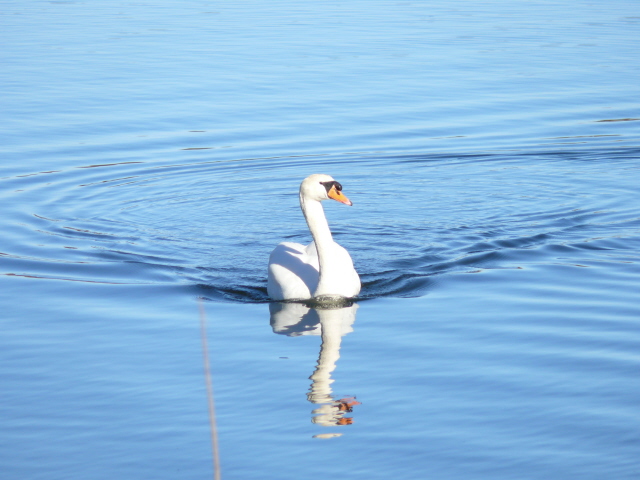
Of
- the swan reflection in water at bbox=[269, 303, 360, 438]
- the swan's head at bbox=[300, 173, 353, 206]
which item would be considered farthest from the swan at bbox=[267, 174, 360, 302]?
the swan reflection in water at bbox=[269, 303, 360, 438]

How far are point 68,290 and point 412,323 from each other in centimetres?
387

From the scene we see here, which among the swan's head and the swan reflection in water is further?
the swan's head

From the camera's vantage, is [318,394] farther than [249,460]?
Yes

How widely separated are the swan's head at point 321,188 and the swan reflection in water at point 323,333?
45.3 inches

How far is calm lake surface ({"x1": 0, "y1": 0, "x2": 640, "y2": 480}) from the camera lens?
23.2 ft

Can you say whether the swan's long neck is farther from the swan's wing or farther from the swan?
the swan's wing

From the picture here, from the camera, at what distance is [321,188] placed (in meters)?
10.5

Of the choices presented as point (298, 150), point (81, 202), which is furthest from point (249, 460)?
point (298, 150)

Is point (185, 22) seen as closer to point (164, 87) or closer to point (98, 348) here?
point (164, 87)

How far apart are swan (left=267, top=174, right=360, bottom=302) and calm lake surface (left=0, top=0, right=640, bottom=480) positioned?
0.78 ft

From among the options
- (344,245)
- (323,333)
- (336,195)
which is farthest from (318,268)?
(344,245)

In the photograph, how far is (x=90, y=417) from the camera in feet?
24.7

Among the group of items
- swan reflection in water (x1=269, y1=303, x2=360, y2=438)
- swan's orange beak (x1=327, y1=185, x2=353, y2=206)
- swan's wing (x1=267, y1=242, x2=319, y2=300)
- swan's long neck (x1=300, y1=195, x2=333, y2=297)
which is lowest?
swan reflection in water (x1=269, y1=303, x2=360, y2=438)

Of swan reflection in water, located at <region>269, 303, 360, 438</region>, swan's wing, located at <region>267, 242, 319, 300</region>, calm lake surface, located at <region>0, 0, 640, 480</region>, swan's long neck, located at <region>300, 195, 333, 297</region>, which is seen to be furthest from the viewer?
swan's wing, located at <region>267, 242, 319, 300</region>
